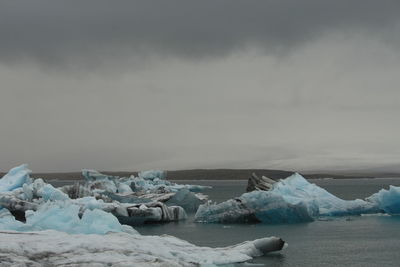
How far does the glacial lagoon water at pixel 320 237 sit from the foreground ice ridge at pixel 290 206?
0.96 metres

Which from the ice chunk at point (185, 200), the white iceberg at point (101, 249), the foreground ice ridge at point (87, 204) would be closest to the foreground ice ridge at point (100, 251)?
the white iceberg at point (101, 249)

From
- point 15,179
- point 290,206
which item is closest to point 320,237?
point 290,206

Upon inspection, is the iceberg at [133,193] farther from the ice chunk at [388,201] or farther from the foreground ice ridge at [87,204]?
the ice chunk at [388,201]

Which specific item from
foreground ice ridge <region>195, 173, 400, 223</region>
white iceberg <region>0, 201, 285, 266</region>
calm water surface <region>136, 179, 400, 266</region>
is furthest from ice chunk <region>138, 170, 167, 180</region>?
white iceberg <region>0, 201, 285, 266</region>

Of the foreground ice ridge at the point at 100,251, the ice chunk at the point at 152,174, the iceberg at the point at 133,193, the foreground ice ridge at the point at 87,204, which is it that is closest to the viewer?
the foreground ice ridge at the point at 100,251

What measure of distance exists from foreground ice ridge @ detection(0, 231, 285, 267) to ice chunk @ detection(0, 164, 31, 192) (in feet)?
83.9

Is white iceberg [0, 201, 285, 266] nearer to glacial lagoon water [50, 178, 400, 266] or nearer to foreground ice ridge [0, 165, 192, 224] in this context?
glacial lagoon water [50, 178, 400, 266]

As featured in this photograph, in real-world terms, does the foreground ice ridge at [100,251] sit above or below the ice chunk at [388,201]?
below

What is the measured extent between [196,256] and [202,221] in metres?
16.0

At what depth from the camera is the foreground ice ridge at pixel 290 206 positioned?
28641 mm

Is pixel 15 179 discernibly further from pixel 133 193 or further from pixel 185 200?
pixel 185 200

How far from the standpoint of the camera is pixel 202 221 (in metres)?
30.4

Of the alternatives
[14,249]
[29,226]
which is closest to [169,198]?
[29,226]

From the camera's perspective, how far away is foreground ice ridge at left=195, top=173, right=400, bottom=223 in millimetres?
28641
